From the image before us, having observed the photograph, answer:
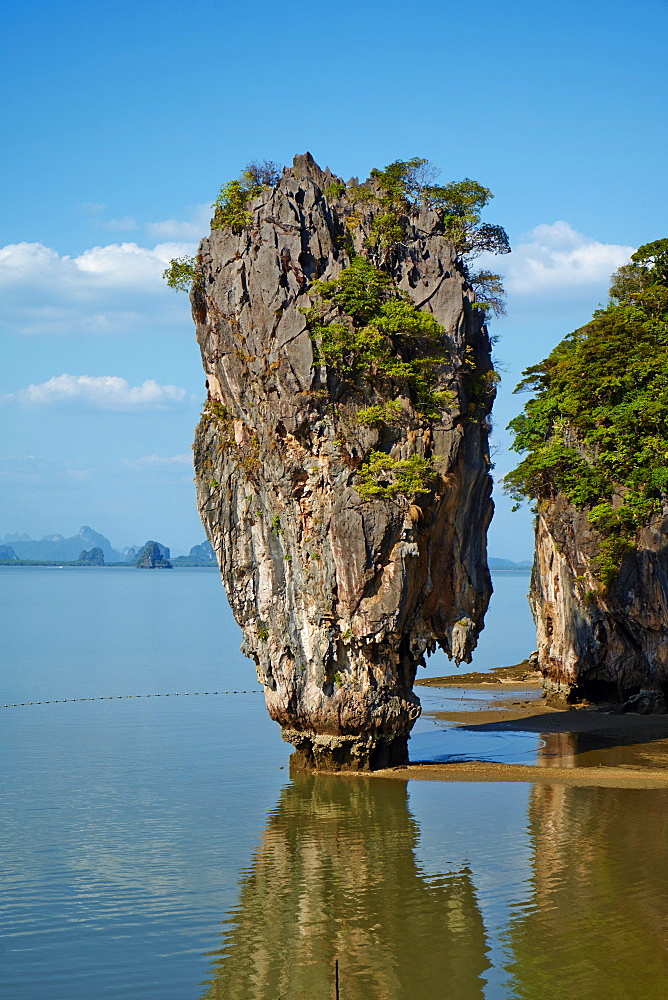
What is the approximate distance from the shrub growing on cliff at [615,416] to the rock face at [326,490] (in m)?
7.72

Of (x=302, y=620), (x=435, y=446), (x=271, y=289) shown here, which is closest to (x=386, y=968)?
(x=302, y=620)

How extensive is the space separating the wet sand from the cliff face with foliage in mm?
1997

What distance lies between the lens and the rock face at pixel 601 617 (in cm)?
3358

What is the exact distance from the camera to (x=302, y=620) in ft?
84.0

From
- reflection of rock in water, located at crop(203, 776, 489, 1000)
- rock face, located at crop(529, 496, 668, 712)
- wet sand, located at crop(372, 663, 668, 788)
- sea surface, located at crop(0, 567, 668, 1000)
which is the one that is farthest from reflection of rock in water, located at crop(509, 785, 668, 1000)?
rock face, located at crop(529, 496, 668, 712)

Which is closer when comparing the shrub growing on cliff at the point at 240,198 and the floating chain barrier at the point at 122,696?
the shrub growing on cliff at the point at 240,198

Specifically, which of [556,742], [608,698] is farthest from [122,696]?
[608,698]

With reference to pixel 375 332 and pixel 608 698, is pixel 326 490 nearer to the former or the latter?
pixel 375 332

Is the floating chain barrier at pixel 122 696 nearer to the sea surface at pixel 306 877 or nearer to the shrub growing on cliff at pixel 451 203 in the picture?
the sea surface at pixel 306 877

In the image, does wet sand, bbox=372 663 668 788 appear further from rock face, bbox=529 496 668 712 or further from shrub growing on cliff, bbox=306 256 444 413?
shrub growing on cliff, bbox=306 256 444 413

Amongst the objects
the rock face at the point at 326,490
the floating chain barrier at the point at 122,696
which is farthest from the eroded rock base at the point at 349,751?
the floating chain barrier at the point at 122,696

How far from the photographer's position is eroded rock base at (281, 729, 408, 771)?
25.4m

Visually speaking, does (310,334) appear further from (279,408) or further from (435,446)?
(435,446)

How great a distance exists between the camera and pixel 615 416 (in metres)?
32.7
